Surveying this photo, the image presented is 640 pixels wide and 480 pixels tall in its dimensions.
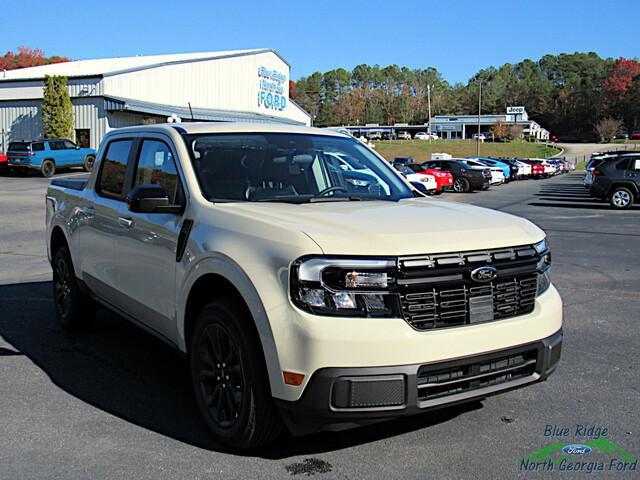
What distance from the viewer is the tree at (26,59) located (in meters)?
94.2

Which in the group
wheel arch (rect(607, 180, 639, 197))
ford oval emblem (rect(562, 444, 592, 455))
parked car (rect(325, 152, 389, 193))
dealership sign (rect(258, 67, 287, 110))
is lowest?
ford oval emblem (rect(562, 444, 592, 455))

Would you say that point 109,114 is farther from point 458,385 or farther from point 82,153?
point 458,385

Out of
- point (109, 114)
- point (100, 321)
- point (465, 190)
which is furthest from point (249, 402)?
point (109, 114)

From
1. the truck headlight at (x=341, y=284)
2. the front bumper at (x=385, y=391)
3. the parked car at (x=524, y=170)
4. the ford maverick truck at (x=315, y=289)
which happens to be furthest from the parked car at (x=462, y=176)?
the truck headlight at (x=341, y=284)

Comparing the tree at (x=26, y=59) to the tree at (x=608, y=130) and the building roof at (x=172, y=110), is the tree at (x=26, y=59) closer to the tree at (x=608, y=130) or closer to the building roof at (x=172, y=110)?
the building roof at (x=172, y=110)

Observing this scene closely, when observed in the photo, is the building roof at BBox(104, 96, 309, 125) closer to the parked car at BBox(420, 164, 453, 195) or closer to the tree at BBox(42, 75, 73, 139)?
the tree at BBox(42, 75, 73, 139)

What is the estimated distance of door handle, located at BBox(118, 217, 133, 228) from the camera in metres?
4.81

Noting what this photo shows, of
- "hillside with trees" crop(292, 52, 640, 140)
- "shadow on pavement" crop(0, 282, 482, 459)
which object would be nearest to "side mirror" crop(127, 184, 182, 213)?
"shadow on pavement" crop(0, 282, 482, 459)

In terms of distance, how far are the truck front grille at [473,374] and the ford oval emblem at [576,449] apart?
1.68 feet

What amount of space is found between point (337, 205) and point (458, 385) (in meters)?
1.39

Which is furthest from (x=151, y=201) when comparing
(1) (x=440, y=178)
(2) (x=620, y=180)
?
(1) (x=440, y=178)

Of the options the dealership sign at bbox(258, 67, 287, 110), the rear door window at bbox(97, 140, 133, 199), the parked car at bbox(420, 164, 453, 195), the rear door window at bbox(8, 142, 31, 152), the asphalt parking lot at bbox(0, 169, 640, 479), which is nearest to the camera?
the asphalt parking lot at bbox(0, 169, 640, 479)

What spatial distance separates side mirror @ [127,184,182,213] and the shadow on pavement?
3.88 ft

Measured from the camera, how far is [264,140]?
488 cm
